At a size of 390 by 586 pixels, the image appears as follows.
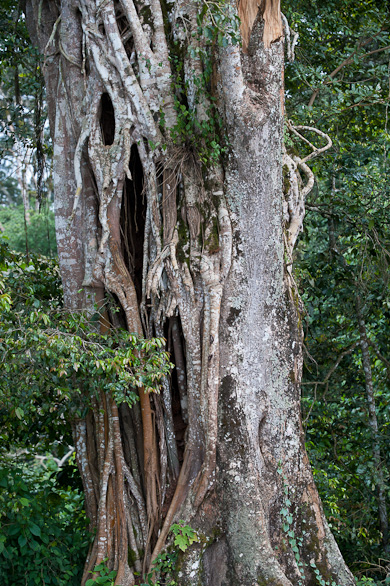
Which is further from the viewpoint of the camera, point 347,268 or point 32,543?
point 347,268

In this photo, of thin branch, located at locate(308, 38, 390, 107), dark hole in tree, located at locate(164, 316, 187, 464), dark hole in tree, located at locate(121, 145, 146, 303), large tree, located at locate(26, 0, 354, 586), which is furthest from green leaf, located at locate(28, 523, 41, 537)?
thin branch, located at locate(308, 38, 390, 107)

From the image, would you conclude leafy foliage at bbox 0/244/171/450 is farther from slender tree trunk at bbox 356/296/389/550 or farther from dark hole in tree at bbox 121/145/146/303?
slender tree trunk at bbox 356/296/389/550

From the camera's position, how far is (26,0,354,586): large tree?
3.42 m

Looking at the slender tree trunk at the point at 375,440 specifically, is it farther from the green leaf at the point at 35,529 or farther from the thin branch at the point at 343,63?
the green leaf at the point at 35,529

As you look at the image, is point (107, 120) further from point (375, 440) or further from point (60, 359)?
point (375, 440)

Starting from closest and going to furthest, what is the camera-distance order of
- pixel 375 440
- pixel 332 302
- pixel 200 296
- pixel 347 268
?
pixel 200 296 → pixel 375 440 → pixel 347 268 → pixel 332 302

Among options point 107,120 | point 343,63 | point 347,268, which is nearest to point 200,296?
point 107,120

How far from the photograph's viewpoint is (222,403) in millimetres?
3484

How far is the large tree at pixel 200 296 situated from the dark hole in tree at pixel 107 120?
81mm

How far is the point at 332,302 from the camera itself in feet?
17.3

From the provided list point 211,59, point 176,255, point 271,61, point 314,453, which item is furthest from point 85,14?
point 314,453

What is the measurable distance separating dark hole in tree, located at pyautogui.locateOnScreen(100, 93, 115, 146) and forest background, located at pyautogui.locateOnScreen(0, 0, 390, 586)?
36.1 inches

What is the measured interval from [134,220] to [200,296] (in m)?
0.80

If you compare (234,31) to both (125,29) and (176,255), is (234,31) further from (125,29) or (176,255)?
(176,255)
